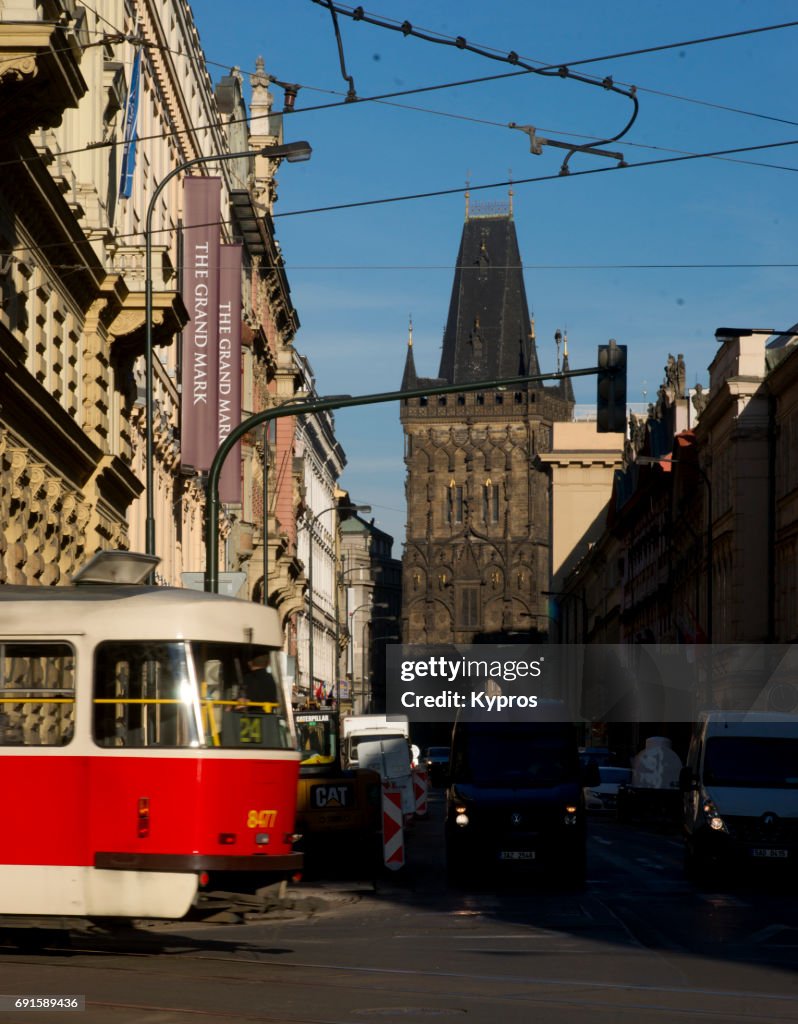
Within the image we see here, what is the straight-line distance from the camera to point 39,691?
1585cm

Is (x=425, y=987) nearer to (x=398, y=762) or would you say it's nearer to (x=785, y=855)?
(x=785, y=855)

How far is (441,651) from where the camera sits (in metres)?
179

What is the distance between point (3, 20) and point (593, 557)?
117071 mm

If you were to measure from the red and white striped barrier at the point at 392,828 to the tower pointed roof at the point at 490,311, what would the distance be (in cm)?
16766

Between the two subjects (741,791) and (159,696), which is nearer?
(159,696)

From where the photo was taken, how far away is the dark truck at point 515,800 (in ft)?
88.6

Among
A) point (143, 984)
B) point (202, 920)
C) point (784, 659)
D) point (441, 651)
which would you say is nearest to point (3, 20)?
point (202, 920)

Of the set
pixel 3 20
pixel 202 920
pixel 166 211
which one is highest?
pixel 166 211

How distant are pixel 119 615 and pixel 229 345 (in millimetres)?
38508

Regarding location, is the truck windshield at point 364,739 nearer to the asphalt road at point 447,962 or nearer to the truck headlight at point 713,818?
the truck headlight at point 713,818

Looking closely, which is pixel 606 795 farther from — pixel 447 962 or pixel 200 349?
pixel 447 962

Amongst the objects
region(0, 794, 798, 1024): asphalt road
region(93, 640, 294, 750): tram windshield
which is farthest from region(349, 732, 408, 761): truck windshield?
region(93, 640, 294, 750): tram windshield

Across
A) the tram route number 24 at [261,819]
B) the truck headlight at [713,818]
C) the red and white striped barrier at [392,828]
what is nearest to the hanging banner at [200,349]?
the red and white striped barrier at [392,828]

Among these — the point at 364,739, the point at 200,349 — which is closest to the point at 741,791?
the point at 364,739
